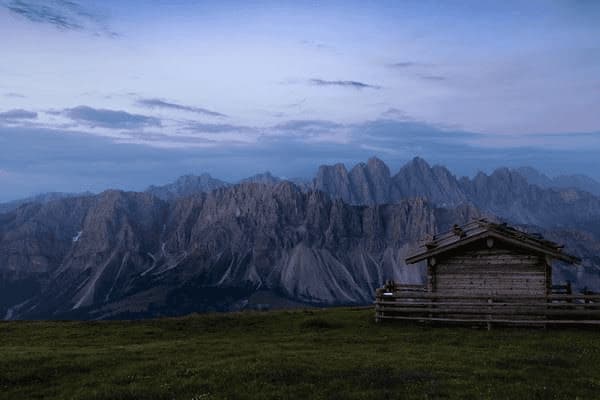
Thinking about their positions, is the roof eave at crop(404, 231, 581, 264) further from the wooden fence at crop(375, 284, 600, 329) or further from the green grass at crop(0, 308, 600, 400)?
the green grass at crop(0, 308, 600, 400)

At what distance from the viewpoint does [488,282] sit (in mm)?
37312

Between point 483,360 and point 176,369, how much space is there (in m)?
13.6

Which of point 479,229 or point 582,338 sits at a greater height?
point 479,229

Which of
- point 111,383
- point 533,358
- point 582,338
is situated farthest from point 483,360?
point 111,383

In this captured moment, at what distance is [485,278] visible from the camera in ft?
123

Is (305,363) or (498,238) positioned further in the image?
(498,238)

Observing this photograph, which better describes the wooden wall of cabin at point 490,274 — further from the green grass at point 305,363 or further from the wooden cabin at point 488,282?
the green grass at point 305,363

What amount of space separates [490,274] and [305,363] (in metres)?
18.6

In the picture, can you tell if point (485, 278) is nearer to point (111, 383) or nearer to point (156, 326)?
point (156, 326)

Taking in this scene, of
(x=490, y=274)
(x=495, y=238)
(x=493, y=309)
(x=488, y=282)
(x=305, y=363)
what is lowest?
(x=305, y=363)

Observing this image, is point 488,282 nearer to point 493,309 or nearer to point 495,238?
point 493,309

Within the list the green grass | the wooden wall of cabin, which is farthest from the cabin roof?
the green grass

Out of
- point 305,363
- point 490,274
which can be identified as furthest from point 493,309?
point 305,363

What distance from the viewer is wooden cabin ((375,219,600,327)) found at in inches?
1388
